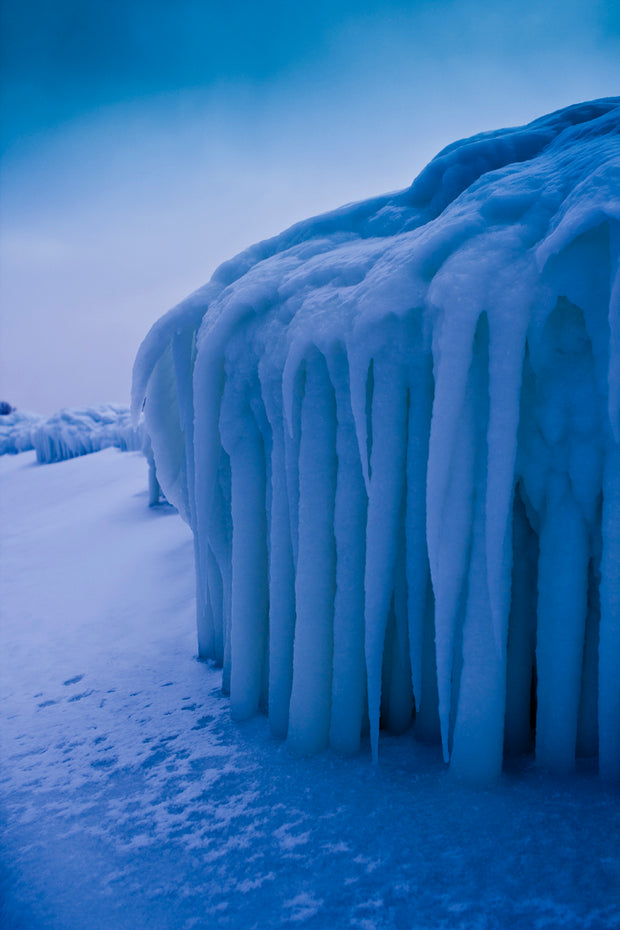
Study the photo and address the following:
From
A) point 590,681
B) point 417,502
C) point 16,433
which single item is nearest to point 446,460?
point 417,502

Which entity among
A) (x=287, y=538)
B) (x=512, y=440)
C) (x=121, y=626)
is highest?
(x=512, y=440)

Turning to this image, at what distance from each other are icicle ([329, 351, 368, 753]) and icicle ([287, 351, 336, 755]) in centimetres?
6

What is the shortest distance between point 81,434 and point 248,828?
20.3 m

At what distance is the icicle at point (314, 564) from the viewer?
2.35m

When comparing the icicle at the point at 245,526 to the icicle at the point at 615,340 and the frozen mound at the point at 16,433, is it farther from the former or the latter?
the frozen mound at the point at 16,433

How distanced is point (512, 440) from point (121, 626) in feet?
12.1

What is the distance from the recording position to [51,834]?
2146 mm

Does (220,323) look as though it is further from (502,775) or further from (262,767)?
(502,775)

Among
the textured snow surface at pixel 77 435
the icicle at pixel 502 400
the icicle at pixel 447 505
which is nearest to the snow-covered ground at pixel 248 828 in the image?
the icicle at pixel 447 505

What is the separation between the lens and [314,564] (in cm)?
237

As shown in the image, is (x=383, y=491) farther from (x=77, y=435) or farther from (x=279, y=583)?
(x=77, y=435)

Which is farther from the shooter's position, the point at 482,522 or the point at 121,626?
the point at 121,626

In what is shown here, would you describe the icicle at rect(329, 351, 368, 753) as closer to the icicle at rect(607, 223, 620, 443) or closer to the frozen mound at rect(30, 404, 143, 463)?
the icicle at rect(607, 223, 620, 443)

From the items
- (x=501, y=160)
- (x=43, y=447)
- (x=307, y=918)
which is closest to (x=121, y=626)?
(x=307, y=918)
